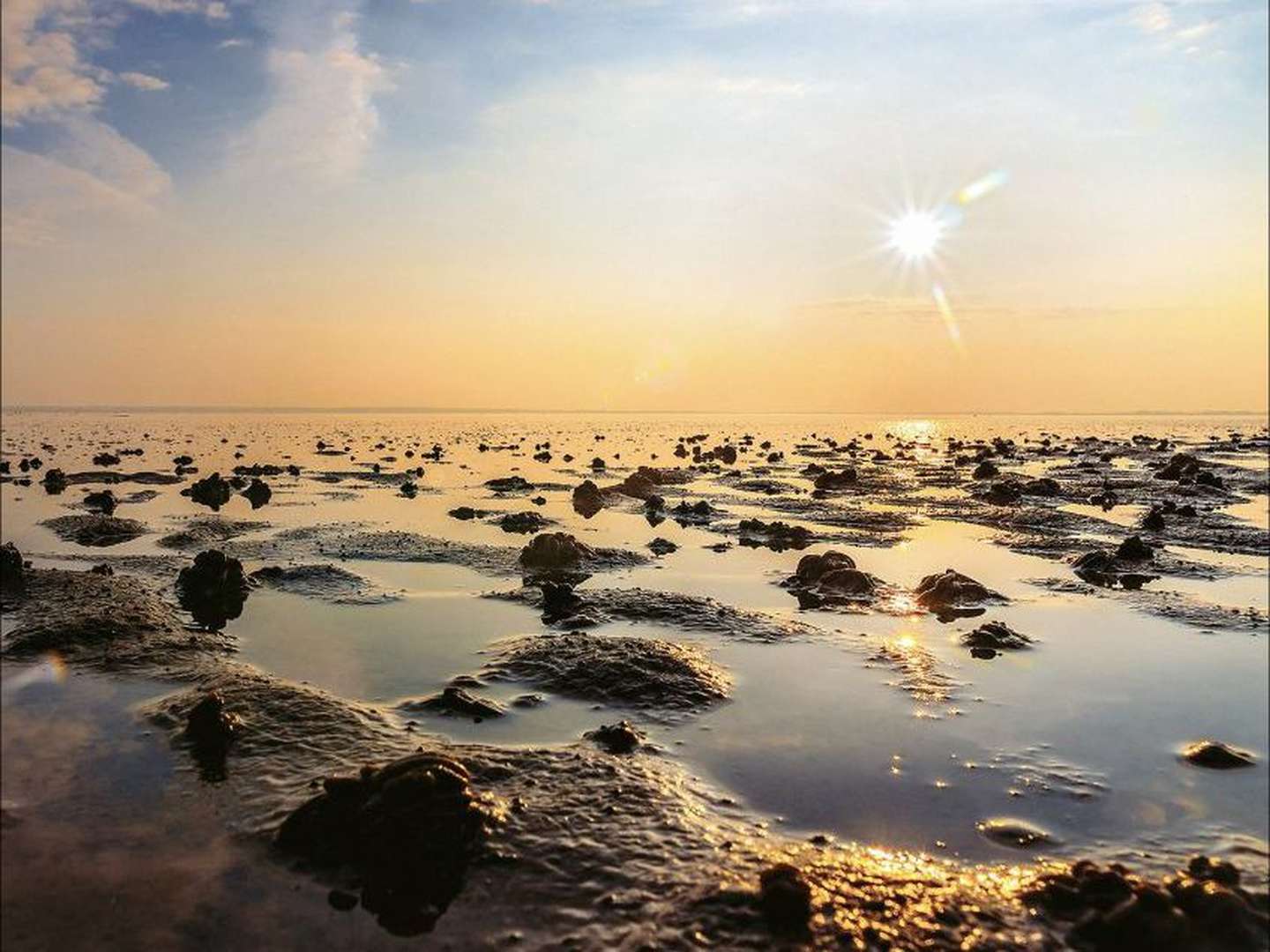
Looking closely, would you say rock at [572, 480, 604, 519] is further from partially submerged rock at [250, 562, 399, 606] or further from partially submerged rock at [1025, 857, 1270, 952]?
partially submerged rock at [1025, 857, 1270, 952]

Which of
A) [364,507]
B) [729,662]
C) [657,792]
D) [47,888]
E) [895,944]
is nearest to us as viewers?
[895,944]

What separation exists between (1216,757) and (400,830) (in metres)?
10.1

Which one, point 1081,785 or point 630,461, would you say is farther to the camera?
point 630,461

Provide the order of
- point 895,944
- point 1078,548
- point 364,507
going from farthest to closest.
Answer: point 364,507 < point 1078,548 < point 895,944

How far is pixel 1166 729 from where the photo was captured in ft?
39.0

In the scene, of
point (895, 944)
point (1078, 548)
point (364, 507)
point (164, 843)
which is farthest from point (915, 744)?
point (364, 507)

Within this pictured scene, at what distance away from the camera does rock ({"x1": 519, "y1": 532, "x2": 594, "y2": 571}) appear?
2523 cm

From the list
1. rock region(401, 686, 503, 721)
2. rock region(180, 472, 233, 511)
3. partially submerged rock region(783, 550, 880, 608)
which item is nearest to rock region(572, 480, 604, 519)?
partially submerged rock region(783, 550, 880, 608)

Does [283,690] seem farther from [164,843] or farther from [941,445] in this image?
[941,445]

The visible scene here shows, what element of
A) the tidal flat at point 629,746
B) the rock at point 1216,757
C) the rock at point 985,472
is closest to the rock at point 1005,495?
the rock at point 985,472

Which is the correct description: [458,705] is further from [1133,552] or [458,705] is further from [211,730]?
[1133,552]

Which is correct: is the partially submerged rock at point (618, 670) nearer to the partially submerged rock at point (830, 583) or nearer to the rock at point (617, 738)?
the rock at point (617, 738)

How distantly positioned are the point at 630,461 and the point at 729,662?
5528 centimetres

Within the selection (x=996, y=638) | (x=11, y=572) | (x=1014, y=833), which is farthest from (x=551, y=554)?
(x=1014, y=833)
